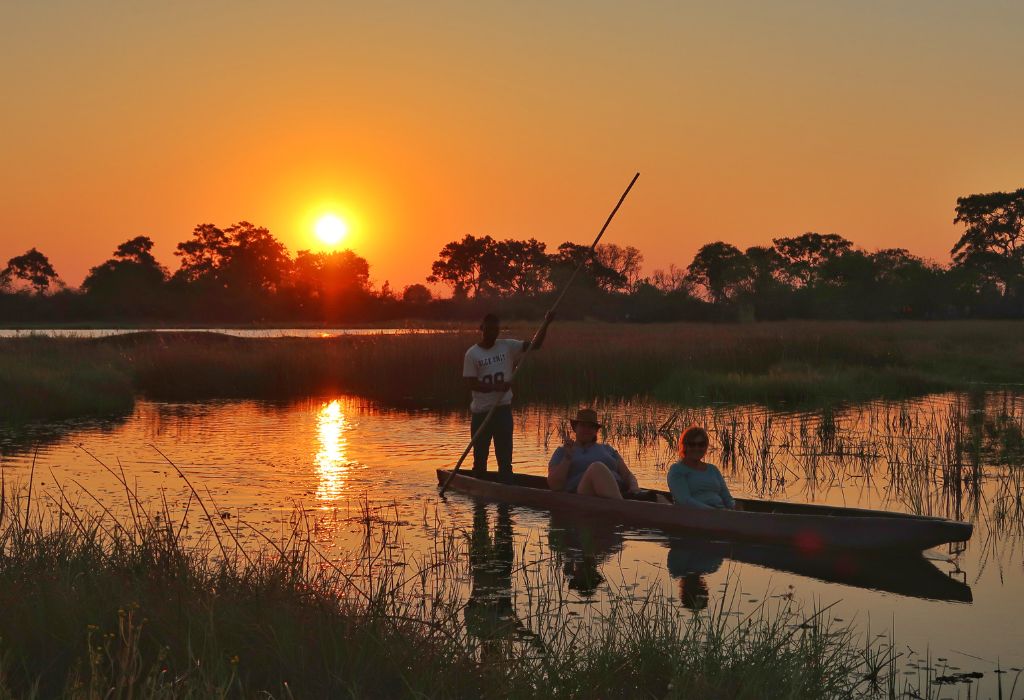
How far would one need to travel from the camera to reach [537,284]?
112 m

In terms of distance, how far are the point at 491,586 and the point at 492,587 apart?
0.13 ft

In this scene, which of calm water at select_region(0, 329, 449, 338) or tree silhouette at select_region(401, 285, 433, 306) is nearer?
calm water at select_region(0, 329, 449, 338)

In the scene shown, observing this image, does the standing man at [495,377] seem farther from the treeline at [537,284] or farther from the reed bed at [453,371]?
the treeline at [537,284]

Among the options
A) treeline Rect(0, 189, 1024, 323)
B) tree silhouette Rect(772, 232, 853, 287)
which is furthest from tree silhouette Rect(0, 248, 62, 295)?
tree silhouette Rect(772, 232, 853, 287)

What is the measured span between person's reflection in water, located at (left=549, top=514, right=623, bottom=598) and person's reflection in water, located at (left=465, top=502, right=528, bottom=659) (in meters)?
0.50

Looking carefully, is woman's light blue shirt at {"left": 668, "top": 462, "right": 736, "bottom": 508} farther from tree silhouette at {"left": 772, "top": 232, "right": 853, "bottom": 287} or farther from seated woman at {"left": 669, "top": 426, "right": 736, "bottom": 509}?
tree silhouette at {"left": 772, "top": 232, "right": 853, "bottom": 287}

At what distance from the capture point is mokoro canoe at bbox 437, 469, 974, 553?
32.0ft

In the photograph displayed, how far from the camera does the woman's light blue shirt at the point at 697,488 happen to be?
10727 millimetres

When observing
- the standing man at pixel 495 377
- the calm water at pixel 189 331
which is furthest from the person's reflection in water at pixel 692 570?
the calm water at pixel 189 331

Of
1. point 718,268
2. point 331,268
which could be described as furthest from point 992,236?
point 331,268

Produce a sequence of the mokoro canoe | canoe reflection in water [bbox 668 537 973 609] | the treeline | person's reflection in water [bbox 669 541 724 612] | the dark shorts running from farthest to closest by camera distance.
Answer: the treeline, the dark shorts, the mokoro canoe, canoe reflection in water [bbox 668 537 973 609], person's reflection in water [bbox 669 541 724 612]

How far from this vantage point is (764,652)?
5805 mm

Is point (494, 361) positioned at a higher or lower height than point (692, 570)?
higher

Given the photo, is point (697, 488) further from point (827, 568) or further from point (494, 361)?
point (494, 361)
